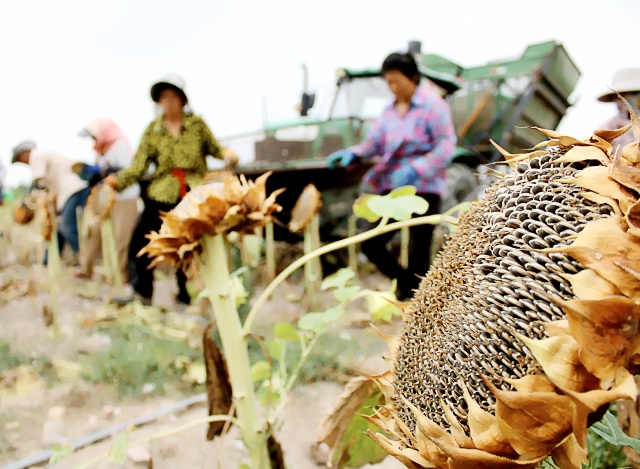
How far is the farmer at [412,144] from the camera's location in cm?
338

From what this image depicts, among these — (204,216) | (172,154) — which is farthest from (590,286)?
(172,154)

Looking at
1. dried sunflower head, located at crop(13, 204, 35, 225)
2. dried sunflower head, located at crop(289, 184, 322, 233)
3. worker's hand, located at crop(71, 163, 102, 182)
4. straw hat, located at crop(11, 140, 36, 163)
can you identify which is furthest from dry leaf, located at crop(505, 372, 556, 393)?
straw hat, located at crop(11, 140, 36, 163)

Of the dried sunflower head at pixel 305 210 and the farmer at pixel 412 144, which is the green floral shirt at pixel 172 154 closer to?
the dried sunflower head at pixel 305 210

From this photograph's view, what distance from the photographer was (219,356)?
4.74 feet

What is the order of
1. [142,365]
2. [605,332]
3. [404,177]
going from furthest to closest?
[404,177] < [142,365] < [605,332]

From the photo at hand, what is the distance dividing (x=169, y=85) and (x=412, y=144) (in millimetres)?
1658

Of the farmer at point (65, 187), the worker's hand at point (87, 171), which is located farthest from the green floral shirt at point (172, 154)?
the farmer at point (65, 187)

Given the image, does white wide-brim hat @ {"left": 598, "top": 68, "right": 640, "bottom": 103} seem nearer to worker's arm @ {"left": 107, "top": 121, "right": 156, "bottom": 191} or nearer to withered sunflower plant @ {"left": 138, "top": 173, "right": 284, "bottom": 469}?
withered sunflower plant @ {"left": 138, "top": 173, "right": 284, "bottom": 469}

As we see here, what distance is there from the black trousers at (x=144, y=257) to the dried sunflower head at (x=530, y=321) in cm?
330

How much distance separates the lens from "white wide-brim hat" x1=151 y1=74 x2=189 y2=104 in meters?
3.55

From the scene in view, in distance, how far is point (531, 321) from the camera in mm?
607

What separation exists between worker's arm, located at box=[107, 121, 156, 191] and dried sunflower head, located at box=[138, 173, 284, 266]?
8.34ft

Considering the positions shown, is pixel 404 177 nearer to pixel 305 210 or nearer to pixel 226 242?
pixel 305 210

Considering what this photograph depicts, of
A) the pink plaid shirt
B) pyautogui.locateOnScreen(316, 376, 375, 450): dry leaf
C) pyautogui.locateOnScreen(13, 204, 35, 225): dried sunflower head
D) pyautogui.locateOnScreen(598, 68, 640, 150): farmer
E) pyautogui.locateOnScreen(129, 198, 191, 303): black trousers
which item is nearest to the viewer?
pyautogui.locateOnScreen(316, 376, 375, 450): dry leaf
